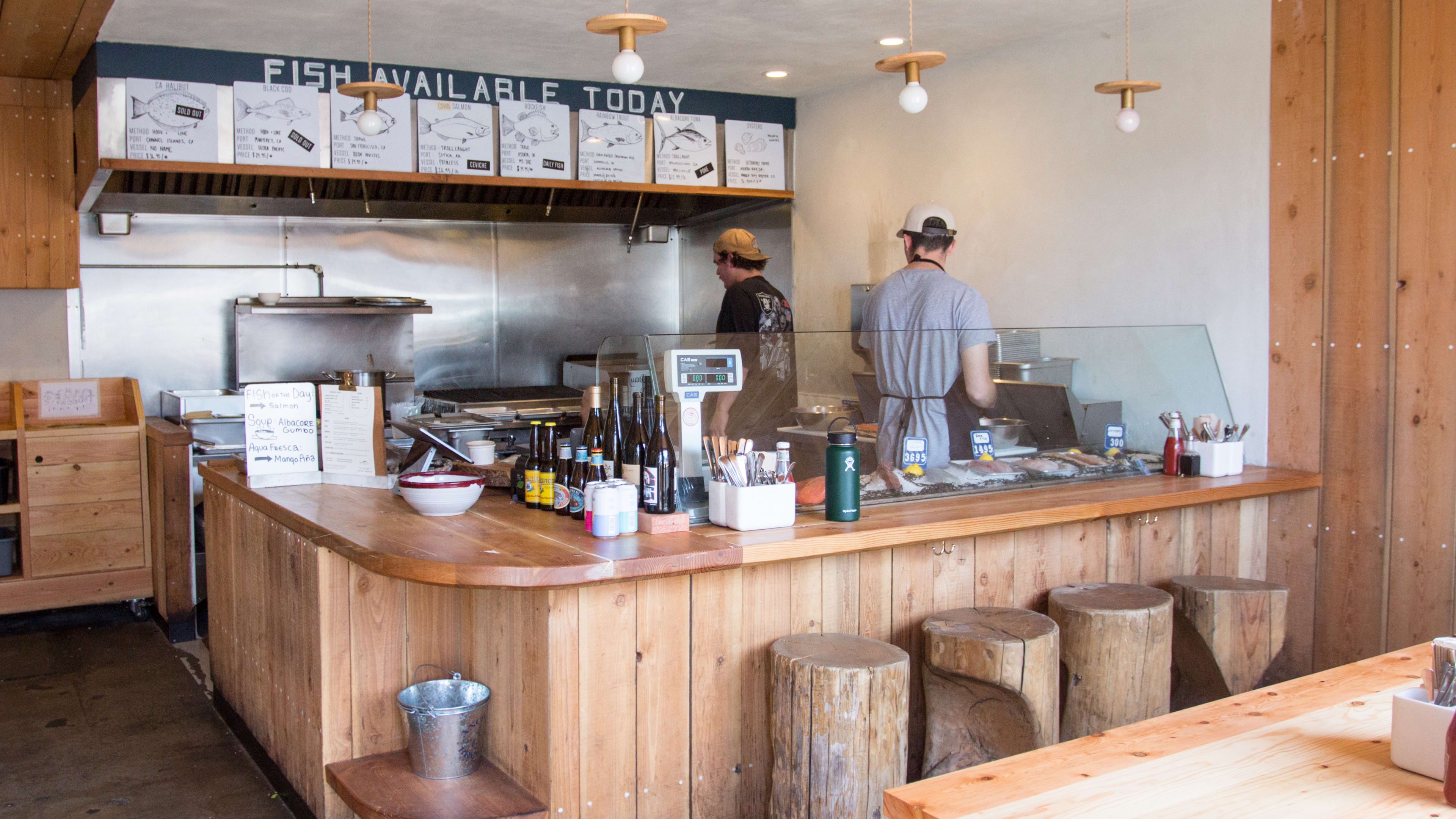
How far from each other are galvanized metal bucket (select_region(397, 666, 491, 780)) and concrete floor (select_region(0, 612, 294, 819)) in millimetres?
758

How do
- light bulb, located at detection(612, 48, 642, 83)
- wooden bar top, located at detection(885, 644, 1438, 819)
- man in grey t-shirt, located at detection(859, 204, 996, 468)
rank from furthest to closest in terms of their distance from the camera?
1. man in grey t-shirt, located at detection(859, 204, 996, 468)
2. light bulb, located at detection(612, 48, 642, 83)
3. wooden bar top, located at detection(885, 644, 1438, 819)

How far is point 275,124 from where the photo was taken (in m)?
5.09

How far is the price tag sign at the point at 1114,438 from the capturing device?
12.0 feet

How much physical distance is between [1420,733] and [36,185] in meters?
5.87

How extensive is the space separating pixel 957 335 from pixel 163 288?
14.5ft

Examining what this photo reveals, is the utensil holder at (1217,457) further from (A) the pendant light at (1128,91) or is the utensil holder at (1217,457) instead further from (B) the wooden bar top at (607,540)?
(A) the pendant light at (1128,91)

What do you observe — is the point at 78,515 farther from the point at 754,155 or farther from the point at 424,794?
the point at 754,155

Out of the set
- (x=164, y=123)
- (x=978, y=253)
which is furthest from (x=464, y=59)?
(x=978, y=253)

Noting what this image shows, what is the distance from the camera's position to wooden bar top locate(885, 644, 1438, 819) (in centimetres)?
147

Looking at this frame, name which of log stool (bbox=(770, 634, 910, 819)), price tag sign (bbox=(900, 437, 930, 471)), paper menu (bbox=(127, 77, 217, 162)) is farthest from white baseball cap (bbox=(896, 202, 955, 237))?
paper menu (bbox=(127, 77, 217, 162))

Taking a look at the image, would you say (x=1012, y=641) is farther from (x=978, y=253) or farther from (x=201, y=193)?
(x=201, y=193)

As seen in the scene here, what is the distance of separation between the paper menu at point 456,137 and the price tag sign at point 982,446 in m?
3.18

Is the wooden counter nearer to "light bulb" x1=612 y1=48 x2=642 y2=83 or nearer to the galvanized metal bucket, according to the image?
the galvanized metal bucket

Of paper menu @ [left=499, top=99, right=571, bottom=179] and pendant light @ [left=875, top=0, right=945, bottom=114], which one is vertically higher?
paper menu @ [left=499, top=99, right=571, bottom=179]
